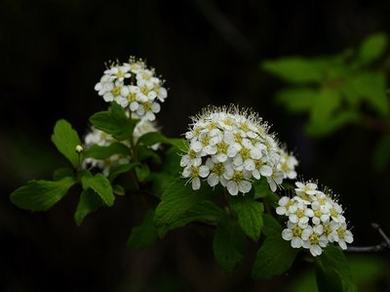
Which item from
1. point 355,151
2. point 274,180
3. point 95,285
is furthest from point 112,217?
point 274,180

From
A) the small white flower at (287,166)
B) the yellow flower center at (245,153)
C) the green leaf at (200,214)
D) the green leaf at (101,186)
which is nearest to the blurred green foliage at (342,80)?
the small white flower at (287,166)

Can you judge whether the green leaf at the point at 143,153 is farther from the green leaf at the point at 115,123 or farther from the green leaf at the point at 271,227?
the green leaf at the point at 271,227

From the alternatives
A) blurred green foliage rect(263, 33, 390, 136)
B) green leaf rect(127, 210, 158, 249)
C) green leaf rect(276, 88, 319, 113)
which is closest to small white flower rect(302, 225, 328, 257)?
green leaf rect(127, 210, 158, 249)

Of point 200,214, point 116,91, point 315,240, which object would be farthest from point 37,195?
point 315,240

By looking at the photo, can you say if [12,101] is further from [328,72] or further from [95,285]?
[328,72]

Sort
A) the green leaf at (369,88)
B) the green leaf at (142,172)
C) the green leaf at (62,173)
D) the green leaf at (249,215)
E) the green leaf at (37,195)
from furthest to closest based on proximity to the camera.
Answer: the green leaf at (369,88) < the green leaf at (62,173) < the green leaf at (142,172) < the green leaf at (37,195) < the green leaf at (249,215)

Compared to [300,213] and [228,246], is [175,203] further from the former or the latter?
[300,213]
